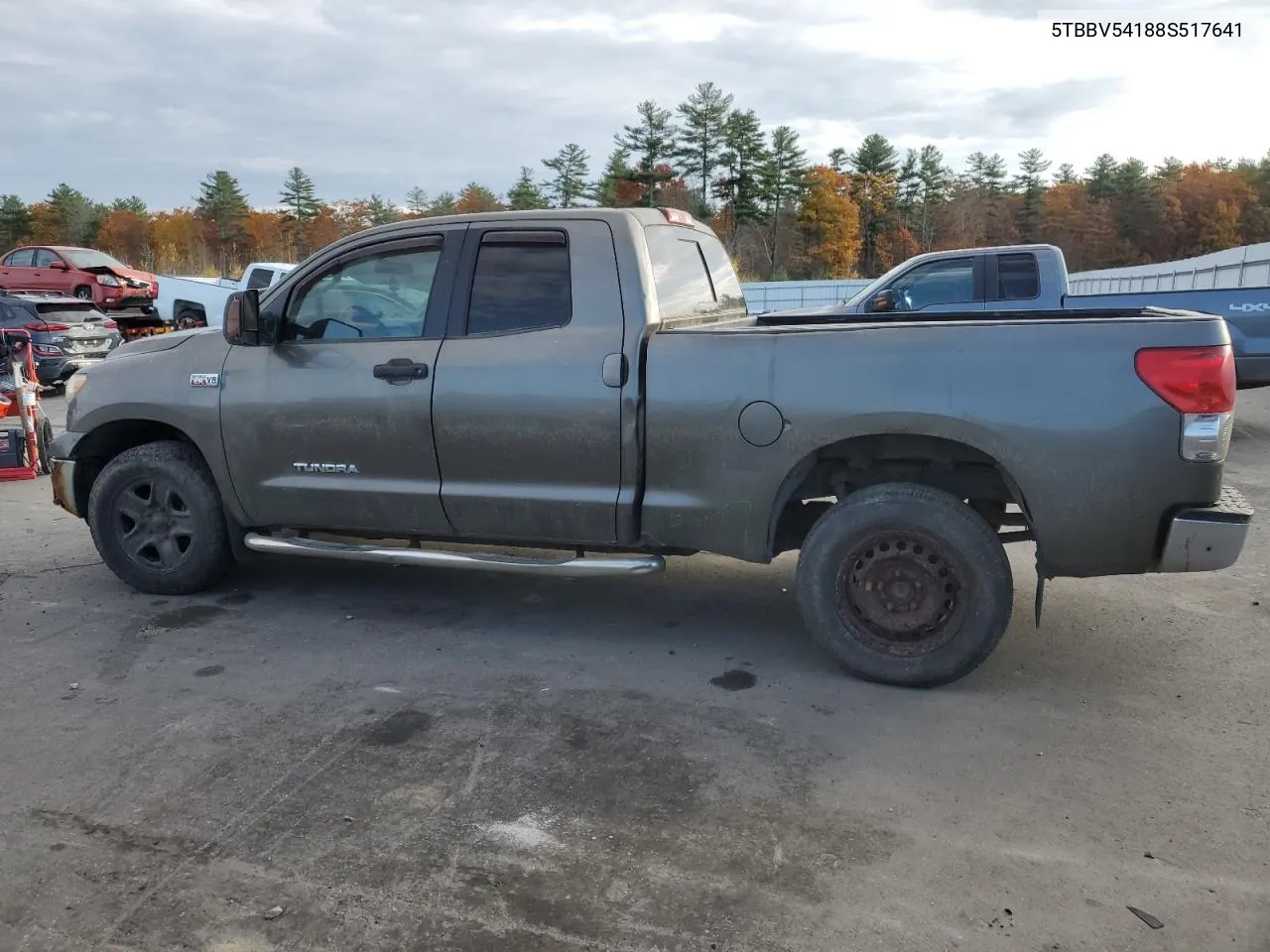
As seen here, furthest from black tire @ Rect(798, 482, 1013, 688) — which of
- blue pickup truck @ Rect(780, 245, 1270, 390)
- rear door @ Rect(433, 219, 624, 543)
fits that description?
blue pickup truck @ Rect(780, 245, 1270, 390)

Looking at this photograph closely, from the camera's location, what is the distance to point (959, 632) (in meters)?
4.02

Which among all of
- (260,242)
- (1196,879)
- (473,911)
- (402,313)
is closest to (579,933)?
(473,911)

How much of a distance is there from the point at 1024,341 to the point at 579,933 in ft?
8.74

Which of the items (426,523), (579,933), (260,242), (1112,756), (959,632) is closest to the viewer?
(579,933)

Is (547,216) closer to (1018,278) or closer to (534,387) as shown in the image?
(534,387)

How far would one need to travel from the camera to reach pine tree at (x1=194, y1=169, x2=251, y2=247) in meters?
63.5

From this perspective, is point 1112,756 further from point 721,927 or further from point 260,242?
point 260,242

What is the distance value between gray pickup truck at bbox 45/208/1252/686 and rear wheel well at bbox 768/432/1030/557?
12mm

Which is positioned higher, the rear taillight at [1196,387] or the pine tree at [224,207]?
the pine tree at [224,207]

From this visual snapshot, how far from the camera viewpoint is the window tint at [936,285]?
1021cm

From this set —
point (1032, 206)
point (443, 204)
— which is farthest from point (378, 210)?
point (1032, 206)

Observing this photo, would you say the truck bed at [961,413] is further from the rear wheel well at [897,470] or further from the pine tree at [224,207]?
the pine tree at [224,207]

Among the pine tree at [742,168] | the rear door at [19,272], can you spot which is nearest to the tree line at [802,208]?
the pine tree at [742,168]

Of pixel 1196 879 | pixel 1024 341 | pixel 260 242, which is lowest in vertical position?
pixel 1196 879
